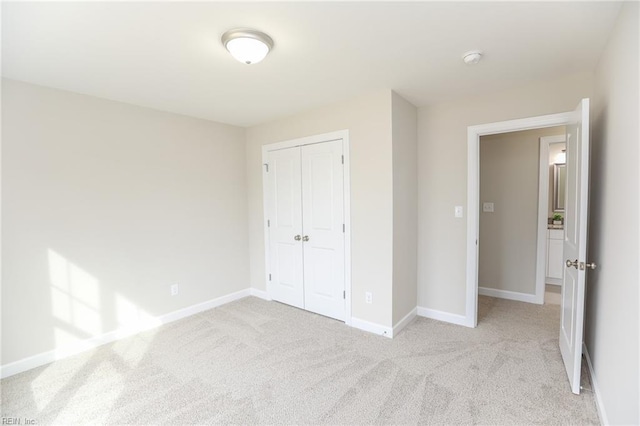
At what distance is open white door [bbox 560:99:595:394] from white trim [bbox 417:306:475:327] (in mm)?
843

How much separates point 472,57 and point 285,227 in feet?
8.36

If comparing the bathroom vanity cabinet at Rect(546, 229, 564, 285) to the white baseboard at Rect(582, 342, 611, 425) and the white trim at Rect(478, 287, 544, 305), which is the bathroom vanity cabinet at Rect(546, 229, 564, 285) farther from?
the white baseboard at Rect(582, 342, 611, 425)

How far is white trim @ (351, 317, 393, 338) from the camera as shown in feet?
9.47

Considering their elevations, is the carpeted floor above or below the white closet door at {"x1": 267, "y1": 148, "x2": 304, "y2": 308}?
below

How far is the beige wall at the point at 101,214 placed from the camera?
237cm

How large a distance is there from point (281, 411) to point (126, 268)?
2127mm

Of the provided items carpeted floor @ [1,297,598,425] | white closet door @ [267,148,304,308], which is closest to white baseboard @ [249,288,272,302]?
white closet door @ [267,148,304,308]

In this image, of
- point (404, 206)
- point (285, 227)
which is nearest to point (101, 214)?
point (285, 227)

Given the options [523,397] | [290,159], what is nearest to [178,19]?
Result: [290,159]

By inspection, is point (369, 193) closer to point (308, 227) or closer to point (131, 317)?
point (308, 227)

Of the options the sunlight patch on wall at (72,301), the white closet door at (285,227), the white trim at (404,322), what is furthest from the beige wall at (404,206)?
the sunlight patch on wall at (72,301)

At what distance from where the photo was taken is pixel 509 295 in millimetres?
3840

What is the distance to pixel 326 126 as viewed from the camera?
3.23 meters

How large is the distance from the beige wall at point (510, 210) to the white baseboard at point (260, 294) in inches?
113
